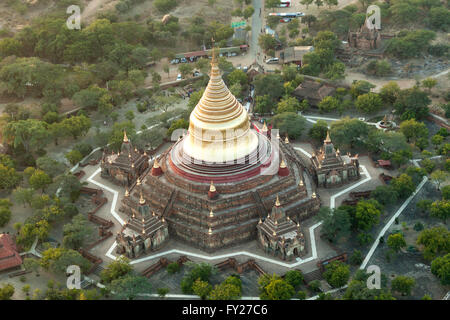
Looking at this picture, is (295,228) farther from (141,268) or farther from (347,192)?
(141,268)

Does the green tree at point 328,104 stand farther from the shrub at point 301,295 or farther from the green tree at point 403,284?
the shrub at point 301,295

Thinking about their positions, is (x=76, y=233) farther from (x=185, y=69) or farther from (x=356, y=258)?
(x=185, y=69)

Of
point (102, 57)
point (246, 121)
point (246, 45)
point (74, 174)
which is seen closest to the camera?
point (246, 121)

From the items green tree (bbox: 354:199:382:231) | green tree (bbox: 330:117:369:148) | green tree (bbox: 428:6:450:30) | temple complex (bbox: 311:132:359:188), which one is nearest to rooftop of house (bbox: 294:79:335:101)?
green tree (bbox: 330:117:369:148)

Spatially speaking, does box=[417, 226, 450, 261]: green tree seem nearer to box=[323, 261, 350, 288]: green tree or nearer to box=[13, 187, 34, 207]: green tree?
box=[323, 261, 350, 288]: green tree

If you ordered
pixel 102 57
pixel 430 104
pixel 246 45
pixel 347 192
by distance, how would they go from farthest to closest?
pixel 246 45, pixel 102 57, pixel 430 104, pixel 347 192

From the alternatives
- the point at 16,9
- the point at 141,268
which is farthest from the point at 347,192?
the point at 16,9
